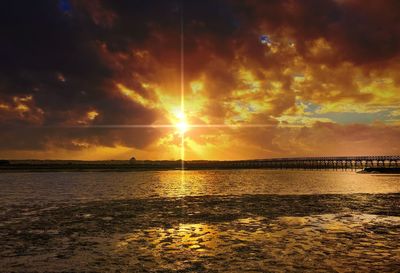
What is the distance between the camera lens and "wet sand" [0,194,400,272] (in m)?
9.61

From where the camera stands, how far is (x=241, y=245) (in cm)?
1191

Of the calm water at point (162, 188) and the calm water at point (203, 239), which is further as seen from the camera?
the calm water at point (162, 188)

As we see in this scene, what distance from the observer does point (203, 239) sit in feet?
42.8

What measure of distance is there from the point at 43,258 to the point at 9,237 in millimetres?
3963

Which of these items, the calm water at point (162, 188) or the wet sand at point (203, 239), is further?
the calm water at point (162, 188)

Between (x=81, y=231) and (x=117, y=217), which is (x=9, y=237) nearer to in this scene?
(x=81, y=231)

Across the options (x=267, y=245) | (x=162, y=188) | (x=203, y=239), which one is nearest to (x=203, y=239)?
(x=203, y=239)

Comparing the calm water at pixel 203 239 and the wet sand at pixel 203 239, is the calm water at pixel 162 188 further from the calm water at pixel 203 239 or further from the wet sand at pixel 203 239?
the wet sand at pixel 203 239

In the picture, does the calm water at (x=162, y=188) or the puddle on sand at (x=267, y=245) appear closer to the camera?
the puddle on sand at (x=267, y=245)

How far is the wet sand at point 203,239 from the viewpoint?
9.61m

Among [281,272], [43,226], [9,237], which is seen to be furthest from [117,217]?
[281,272]

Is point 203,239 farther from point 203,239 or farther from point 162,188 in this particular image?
point 162,188

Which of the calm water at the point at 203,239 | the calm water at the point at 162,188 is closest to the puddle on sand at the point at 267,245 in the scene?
the calm water at the point at 203,239

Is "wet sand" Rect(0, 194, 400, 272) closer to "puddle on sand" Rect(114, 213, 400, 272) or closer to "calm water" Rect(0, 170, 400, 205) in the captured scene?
"puddle on sand" Rect(114, 213, 400, 272)
